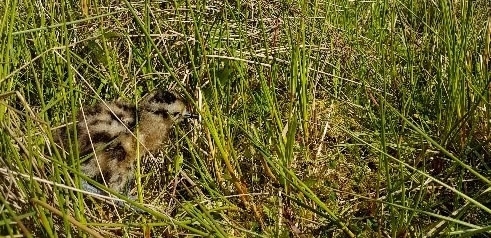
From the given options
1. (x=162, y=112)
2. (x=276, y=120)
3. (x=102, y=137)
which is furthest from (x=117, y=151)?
(x=276, y=120)

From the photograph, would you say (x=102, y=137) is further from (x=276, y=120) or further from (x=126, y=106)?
(x=276, y=120)

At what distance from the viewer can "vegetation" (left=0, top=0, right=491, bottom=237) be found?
1300 millimetres

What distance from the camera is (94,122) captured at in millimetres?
1695

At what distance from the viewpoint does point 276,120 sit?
173cm

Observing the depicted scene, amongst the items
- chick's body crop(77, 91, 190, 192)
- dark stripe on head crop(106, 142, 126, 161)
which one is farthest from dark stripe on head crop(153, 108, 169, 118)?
dark stripe on head crop(106, 142, 126, 161)

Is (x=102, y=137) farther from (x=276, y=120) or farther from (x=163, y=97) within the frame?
(x=276, y=120)

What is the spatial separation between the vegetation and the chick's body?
46 millimetres

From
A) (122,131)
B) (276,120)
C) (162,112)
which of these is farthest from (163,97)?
(276,120)

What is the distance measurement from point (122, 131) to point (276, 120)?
400 millimetres

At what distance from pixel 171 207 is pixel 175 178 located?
74 mm

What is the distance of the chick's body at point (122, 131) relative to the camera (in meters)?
1.65

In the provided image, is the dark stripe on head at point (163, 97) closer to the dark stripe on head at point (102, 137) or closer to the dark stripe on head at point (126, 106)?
the dark stripe on head at point (126, 106)

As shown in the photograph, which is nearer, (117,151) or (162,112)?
(117,151)

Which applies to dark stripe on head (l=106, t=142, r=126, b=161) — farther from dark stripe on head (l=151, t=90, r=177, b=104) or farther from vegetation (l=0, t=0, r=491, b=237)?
dark stripe on head (l=151, t=90, r=177, b=104)
